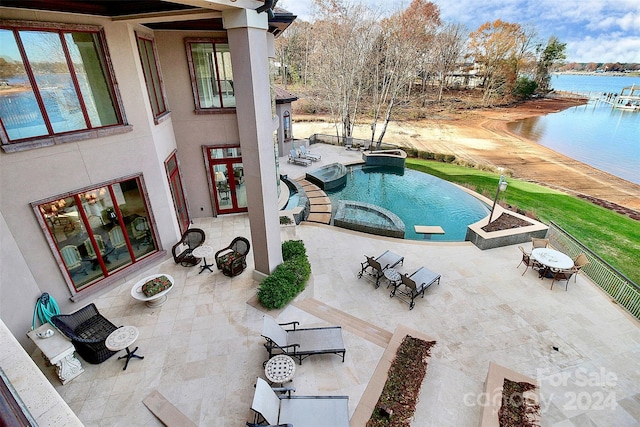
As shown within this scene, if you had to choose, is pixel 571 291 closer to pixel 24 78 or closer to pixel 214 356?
pixel 214 356

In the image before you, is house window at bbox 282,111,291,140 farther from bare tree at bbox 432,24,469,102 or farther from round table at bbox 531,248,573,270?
bare tree at bbox 432,24,469,102

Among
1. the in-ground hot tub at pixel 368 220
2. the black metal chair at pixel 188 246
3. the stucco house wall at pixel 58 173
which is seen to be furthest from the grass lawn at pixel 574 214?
the stucco house wall at pixel 58 173

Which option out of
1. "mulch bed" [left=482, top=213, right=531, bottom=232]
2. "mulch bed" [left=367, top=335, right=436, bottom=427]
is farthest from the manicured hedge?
"mulch bed" [left=482, top=213, right=531, bottom=232]

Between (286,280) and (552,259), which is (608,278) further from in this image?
(286,280)

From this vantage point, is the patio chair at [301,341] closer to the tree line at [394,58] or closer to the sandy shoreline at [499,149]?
the tree line at [394,58]

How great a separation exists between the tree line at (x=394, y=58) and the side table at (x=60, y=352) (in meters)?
23.4

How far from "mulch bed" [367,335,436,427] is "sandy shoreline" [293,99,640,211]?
20232 mm

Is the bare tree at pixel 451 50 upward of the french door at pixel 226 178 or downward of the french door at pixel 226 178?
upward

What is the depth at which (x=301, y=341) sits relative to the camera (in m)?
6.21

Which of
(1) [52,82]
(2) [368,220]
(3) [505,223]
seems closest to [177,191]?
(1) [52,82]

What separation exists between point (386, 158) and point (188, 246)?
616 inches

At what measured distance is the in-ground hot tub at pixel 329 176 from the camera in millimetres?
17370

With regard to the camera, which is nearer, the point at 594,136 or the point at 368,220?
the point at 368,220

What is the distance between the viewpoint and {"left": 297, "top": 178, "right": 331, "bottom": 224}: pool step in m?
12.9
